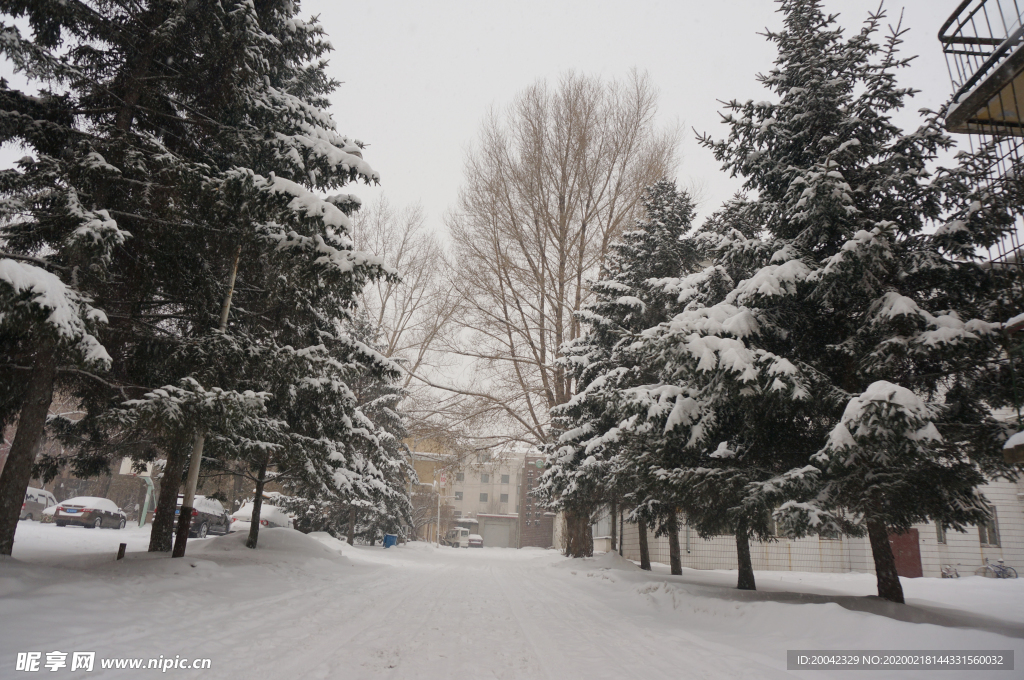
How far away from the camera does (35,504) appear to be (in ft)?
68.5

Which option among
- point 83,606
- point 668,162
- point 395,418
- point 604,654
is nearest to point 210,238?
point 83,606

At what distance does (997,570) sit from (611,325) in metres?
14.7

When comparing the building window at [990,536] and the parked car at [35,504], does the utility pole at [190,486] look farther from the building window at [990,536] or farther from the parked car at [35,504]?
the building window at [990,536]

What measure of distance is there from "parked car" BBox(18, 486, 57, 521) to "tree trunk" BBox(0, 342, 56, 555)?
761 inches

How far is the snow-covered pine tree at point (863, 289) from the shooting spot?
5688 mm

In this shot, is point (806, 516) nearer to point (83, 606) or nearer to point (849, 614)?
point (849, 614)

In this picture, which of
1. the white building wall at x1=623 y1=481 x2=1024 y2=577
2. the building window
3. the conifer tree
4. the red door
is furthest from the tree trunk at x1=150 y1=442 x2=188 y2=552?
the building window

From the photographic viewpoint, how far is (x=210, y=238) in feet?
24.2

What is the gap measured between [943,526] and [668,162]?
601 inches

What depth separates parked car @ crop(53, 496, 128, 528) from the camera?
1781 cm

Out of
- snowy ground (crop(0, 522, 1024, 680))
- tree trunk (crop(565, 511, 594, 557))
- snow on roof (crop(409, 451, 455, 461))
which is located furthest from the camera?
snow on roof (crop(409, 451, 455, 461))

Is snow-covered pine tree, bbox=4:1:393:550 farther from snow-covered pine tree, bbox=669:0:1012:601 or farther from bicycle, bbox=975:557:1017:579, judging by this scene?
bicycle, bbox=975:557:1017:579

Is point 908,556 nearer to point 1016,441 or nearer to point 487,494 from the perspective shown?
point 1016,441

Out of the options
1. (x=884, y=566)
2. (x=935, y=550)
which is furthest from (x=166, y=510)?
(x=935, y=550)
